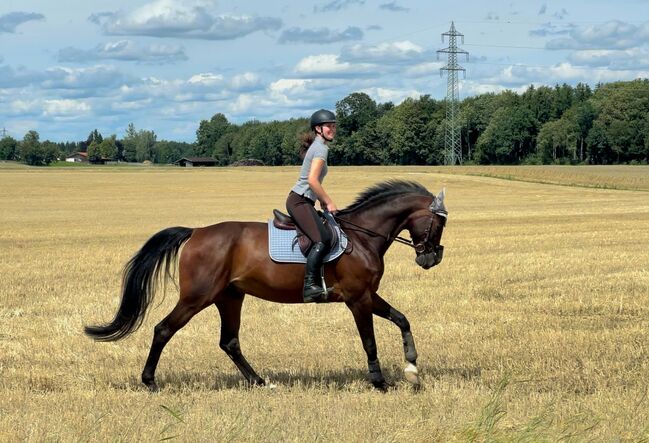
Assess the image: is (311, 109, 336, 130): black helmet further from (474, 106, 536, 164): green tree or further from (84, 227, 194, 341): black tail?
(474, 106, 536, 164): green tree

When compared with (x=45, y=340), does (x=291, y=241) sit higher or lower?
higher

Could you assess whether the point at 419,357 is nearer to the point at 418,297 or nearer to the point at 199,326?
the point at 199,326

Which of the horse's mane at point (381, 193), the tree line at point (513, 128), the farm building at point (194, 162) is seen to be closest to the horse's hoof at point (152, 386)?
the horse's mane at point (381, 193)

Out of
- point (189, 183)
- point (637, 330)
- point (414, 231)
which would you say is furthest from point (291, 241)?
point (189, 183)

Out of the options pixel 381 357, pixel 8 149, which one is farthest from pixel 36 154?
pixel 381 357

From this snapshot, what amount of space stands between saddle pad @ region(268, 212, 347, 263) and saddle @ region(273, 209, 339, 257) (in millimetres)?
35

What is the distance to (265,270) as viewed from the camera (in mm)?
9672

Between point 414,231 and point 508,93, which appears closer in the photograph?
point 414,231

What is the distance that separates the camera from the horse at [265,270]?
31.2ft

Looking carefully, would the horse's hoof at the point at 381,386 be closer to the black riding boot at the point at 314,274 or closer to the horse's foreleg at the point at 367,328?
the horse's foreleg at the point at 367,328

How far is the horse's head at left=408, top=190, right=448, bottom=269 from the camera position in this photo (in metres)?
9.77

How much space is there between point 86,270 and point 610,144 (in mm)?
106915

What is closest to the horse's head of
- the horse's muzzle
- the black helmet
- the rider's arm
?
the horse's muzzle

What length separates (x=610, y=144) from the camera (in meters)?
118
